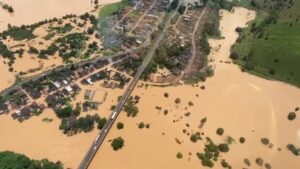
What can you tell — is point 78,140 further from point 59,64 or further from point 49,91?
point 59,64

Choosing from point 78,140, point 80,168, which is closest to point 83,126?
point 78,140

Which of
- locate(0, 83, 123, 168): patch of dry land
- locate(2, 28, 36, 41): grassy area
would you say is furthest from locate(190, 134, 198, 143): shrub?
locate(2, 28, 36, 41): grassy area

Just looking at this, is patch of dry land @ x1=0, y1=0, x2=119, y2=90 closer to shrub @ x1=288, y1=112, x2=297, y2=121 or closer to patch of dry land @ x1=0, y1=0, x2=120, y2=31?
patch of dry land @ x1=0, y1=0, x2=120, y2=31

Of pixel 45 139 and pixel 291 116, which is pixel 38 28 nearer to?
pixel 45 139

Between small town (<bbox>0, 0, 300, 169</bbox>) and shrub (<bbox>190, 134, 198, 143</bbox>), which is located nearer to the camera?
small town (<bbox>0, 0, 300, 169</bbox>)

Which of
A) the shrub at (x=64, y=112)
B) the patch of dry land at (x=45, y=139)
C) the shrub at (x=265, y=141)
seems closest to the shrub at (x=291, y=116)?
the shrub at (x=265, y=141)

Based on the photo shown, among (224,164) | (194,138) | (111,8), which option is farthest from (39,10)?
(224,164)

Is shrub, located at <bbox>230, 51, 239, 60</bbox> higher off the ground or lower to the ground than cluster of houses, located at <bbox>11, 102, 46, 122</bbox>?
higher

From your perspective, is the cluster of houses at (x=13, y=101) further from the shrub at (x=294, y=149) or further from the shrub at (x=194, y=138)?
the shrub at (x=294, y=149)
